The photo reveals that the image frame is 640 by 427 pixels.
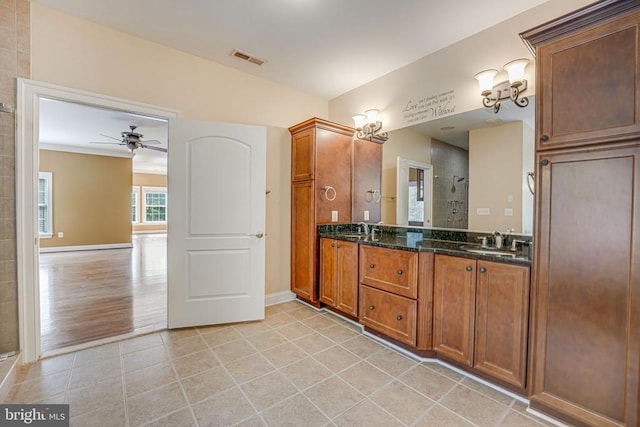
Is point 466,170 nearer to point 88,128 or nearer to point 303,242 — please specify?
point 303,242

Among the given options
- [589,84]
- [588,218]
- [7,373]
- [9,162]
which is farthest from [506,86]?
[7,373]

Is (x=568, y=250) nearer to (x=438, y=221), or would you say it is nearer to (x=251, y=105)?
(x=438, y=221)

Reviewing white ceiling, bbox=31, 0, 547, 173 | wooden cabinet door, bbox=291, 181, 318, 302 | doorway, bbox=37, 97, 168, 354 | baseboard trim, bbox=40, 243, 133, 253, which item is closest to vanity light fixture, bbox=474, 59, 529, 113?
white ceiling, bbox=31, 0, 547, 173

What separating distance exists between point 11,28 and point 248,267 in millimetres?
2567

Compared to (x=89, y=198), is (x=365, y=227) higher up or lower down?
lower down

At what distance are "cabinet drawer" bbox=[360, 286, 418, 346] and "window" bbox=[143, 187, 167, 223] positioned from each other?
35.9ft

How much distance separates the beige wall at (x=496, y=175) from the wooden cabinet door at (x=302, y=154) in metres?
1.61

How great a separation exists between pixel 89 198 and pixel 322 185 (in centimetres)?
724

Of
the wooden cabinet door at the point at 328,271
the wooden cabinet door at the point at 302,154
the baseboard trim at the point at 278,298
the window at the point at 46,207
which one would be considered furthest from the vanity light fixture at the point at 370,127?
the window at the point at 46,207

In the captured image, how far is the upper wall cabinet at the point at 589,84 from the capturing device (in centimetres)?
131

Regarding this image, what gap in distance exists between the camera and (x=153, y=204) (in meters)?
11.2

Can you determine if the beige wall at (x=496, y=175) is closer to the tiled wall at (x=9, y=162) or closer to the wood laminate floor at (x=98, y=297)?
the wood laminate floor at (x=98, y=297)

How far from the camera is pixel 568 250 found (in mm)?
1476

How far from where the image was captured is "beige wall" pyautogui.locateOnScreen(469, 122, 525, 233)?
2.18 m
